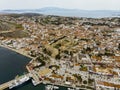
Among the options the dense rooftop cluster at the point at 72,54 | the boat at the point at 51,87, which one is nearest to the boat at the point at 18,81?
the dense rooftop cluster at the point at 72,54

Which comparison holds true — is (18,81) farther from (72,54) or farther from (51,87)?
(72,54)

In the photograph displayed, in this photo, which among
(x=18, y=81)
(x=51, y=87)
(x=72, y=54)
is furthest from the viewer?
(x=72, y=54)

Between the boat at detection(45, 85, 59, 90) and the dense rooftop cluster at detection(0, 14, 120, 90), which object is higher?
the dense rooftop cluster at detection(0, 14, 120, 90)

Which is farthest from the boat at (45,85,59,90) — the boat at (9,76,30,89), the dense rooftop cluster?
the boat at (9,76,30,89)

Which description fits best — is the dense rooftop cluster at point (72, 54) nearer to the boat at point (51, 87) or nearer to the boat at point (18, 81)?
the boat at point (51, 87)

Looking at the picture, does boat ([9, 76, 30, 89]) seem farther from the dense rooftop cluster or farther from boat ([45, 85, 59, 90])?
boat ([45, 85, 59, 90])

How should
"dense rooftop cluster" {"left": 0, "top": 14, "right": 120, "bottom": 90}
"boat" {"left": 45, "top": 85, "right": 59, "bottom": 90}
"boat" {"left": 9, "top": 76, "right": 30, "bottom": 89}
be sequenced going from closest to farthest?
"boat" {"left": 45, "top": 85, "right": 59, "bottom": 90}, "boat" {"left": 9, "top": 76, "right": 30, "bottom": 89}, "dense rooftop cluster" {"left": 0, "top": 14, "right": 120, "bottom": 90}

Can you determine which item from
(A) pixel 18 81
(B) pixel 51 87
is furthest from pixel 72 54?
(A) pixel 18 81

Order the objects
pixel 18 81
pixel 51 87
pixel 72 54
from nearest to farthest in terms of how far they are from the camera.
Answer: pixel 51 87 < pixel 18 81 < pixel 72 54

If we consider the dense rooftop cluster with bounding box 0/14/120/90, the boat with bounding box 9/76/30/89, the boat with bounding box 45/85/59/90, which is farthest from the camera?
the dense rooftop cluster with bounding box 0/14/120/90

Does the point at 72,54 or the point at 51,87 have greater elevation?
the point at 72,54

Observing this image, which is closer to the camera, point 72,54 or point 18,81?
point 18,81

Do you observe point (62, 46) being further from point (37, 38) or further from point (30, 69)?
point (30, 69)
